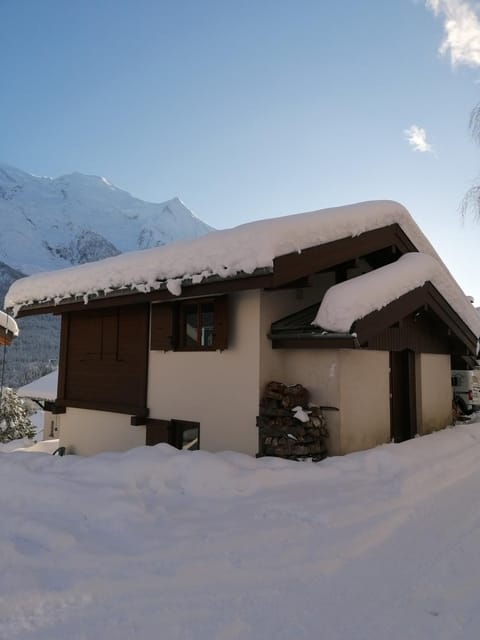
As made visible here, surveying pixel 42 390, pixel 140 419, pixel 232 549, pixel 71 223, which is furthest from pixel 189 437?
pixel 71 223

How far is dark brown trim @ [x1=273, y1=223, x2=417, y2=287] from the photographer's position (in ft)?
19.0

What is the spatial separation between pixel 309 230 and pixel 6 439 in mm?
17410

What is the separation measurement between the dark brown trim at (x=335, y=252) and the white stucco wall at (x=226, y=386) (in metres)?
1.10

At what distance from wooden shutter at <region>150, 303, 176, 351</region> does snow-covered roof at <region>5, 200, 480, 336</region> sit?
0.98m

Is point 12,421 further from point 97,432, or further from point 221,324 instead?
point 221,324

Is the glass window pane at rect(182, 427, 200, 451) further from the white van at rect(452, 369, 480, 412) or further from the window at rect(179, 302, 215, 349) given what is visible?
the white van at rect(452, 369, 480, 412)

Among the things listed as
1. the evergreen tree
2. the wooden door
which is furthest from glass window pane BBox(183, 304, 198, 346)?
the evergreen tree

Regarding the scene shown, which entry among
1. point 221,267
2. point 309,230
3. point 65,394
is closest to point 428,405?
point 309,230

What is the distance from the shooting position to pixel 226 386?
7109 mm

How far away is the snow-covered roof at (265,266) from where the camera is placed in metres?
5.89

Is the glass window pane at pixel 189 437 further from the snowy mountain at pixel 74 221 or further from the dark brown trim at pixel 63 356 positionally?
the snowy mountain at pixel 74 221

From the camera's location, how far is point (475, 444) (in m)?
7.80

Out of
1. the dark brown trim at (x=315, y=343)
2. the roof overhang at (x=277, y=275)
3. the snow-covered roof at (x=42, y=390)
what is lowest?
the snow-covered roof at (x=42, y=390)

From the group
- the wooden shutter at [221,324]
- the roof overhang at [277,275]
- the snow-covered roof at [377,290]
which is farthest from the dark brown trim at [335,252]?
the wooden shutter at [221,324]
